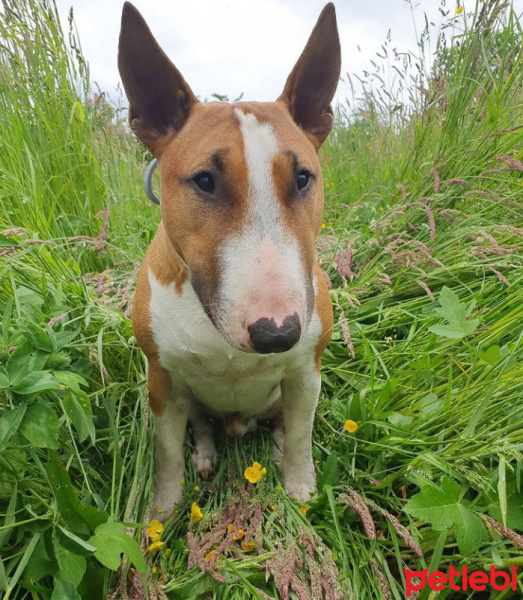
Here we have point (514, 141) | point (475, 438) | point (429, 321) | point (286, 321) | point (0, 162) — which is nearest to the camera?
point (286, 321)

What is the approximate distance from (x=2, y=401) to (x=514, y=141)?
2449mm

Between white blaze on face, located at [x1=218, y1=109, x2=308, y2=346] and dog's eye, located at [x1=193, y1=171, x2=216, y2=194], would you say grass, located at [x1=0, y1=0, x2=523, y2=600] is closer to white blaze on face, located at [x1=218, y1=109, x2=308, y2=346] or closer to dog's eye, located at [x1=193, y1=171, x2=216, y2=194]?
white blaze on face, located at [x1=218, y1=109, x2=308, y2=346]

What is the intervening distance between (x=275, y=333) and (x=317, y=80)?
0.96 meters

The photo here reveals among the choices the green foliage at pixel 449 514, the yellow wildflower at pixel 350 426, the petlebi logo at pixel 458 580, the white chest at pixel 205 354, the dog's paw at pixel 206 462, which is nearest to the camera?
the green foliage at pixel 449 514

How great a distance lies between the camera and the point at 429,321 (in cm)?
206

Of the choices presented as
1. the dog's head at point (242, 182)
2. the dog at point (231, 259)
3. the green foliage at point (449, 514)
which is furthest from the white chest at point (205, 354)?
the green foliage at point (449, 514)

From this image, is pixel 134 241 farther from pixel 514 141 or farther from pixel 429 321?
pixel 514 141

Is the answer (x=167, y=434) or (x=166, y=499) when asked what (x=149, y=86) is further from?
(x=166, y=499)

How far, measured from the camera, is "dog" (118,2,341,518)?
3.89 ft

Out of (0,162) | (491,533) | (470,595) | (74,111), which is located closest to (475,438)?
(491,533)

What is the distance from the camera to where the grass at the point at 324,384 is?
49.0 inches

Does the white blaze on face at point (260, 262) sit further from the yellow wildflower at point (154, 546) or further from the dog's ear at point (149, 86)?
the yellow wildflower at point (154, 546)

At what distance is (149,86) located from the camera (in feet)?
5.07

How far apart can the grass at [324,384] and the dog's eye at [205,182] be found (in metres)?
0.54
